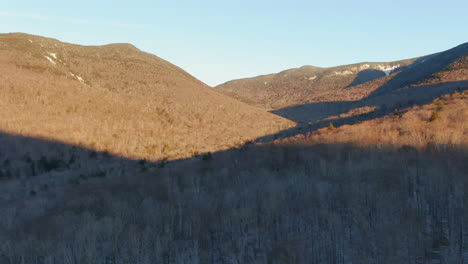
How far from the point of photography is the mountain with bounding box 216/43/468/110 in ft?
291

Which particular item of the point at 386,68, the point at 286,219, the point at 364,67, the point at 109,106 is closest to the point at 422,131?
the point at 286,219

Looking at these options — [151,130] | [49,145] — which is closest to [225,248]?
[49,145]

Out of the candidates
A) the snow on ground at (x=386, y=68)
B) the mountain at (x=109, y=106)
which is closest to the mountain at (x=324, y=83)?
the snow on ground at (x=386, y=68)

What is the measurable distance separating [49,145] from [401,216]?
27312 mm

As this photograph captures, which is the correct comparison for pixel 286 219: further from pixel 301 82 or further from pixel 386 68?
pixel 386 68

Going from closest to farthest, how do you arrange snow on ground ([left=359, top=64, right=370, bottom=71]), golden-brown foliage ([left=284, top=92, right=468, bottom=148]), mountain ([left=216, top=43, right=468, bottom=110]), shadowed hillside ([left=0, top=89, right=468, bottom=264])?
shadowed hillside ([left=0, top=89, right=468, bottom=264]) < golden-brown foliage ([left=284, top=92, right=468, bottom=148]) < mountain ([left=216, top=43, right=468, bottom=110]) < snow on ground ([left=359, top=64, right=370, bottom=71])

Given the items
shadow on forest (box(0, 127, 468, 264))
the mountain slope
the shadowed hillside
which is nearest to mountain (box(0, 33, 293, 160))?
the shadowed hillside

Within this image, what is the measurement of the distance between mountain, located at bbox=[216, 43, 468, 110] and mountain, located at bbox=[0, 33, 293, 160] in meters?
49.6

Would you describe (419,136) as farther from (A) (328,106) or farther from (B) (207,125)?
(A) (328,106)

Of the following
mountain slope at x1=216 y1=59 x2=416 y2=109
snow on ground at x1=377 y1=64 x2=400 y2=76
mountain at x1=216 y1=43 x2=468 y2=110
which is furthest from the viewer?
snow on ground at x1=377 y1=64 x2=400 y2=76

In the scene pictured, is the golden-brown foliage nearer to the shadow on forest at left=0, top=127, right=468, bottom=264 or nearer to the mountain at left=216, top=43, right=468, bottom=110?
the shadow on forest at left=0, top=127, right=468, bottom=264

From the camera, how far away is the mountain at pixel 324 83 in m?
88.6

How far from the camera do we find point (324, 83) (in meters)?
142

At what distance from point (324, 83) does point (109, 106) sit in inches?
4665
